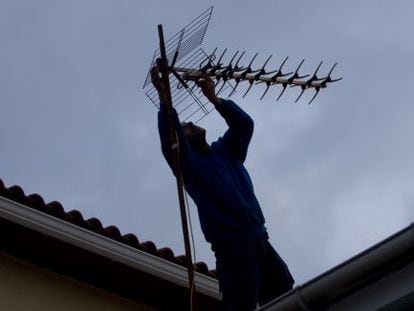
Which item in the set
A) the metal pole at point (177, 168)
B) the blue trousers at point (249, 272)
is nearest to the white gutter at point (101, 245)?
the metal pole at point (177, 168)

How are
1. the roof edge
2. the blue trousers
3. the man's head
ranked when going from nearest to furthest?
the roof edge → the blue trousers → the man's head

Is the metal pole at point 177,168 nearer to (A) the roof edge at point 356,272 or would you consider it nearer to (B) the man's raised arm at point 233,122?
(B) the man's raised arm at point 233,122

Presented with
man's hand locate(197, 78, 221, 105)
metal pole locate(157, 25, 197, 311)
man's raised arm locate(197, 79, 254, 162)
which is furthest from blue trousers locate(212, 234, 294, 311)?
man's hand locate(197, 78, 221, 105)

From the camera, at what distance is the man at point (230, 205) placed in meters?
6.47

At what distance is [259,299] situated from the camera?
21.6ft

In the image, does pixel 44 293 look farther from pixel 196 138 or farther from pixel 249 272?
pixel 249 272

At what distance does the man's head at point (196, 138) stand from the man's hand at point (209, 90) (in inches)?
8.4

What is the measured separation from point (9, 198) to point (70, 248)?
22.1 inches

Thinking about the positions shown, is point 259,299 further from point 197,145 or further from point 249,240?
point 197,145

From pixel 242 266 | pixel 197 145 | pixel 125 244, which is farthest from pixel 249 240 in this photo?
pixel 125 244

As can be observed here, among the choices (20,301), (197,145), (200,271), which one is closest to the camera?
(197,145)

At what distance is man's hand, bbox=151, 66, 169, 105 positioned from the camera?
684 cm

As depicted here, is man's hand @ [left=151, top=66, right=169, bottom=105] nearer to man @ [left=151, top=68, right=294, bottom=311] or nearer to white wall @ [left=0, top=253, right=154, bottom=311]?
man @ [left=151, top=68, right=294, bottom=311]

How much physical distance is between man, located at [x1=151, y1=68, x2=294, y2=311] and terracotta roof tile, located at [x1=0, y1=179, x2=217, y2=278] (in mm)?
1037
